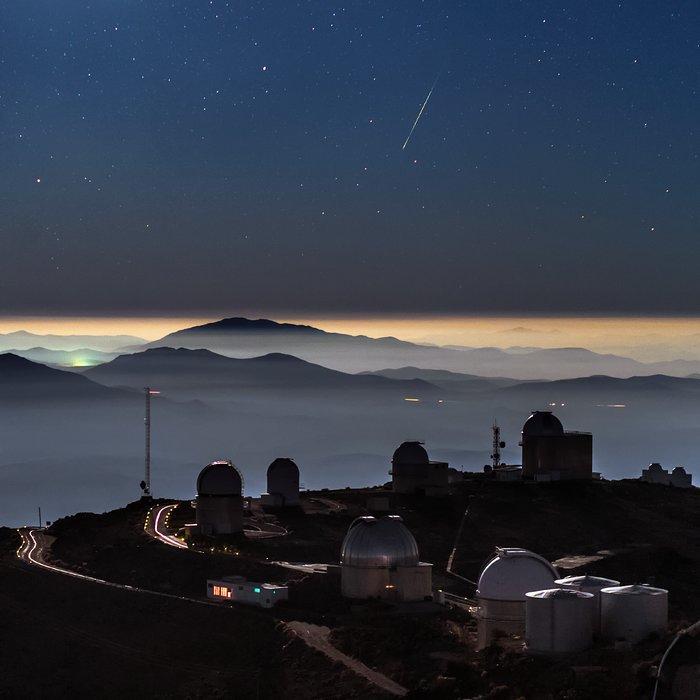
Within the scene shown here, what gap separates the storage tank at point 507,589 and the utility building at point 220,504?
28.7 metres

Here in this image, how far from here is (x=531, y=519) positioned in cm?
9138

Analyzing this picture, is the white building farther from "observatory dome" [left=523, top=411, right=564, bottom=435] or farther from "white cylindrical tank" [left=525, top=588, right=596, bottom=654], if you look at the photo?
"observatory dome" [left=523, top=411, right=564, bottom=435]

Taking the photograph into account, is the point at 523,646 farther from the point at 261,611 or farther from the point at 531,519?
the point at 531,519

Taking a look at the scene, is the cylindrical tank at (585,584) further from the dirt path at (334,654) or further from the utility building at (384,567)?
the utility building at (384,567)

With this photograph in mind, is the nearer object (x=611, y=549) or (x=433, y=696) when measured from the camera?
(x=433, y=696)

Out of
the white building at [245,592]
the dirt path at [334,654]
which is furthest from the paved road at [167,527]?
the dirt path at [334,654]

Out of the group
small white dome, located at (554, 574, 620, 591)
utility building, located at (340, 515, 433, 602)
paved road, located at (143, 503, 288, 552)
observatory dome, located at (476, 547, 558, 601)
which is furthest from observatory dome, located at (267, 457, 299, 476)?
small white dome, located at (554, 574, 620, 591)

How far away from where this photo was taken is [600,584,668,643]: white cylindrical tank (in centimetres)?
4916

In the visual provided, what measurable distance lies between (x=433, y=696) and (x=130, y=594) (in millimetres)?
22775

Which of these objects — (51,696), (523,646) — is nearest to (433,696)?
(523,646)

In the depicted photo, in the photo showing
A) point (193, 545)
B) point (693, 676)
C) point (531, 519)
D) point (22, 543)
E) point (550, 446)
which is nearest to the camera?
point (693, 676)

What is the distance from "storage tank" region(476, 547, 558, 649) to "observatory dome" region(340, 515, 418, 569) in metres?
6.66

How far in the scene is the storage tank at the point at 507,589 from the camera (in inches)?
2125

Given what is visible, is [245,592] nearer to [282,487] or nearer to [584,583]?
[584,583]
